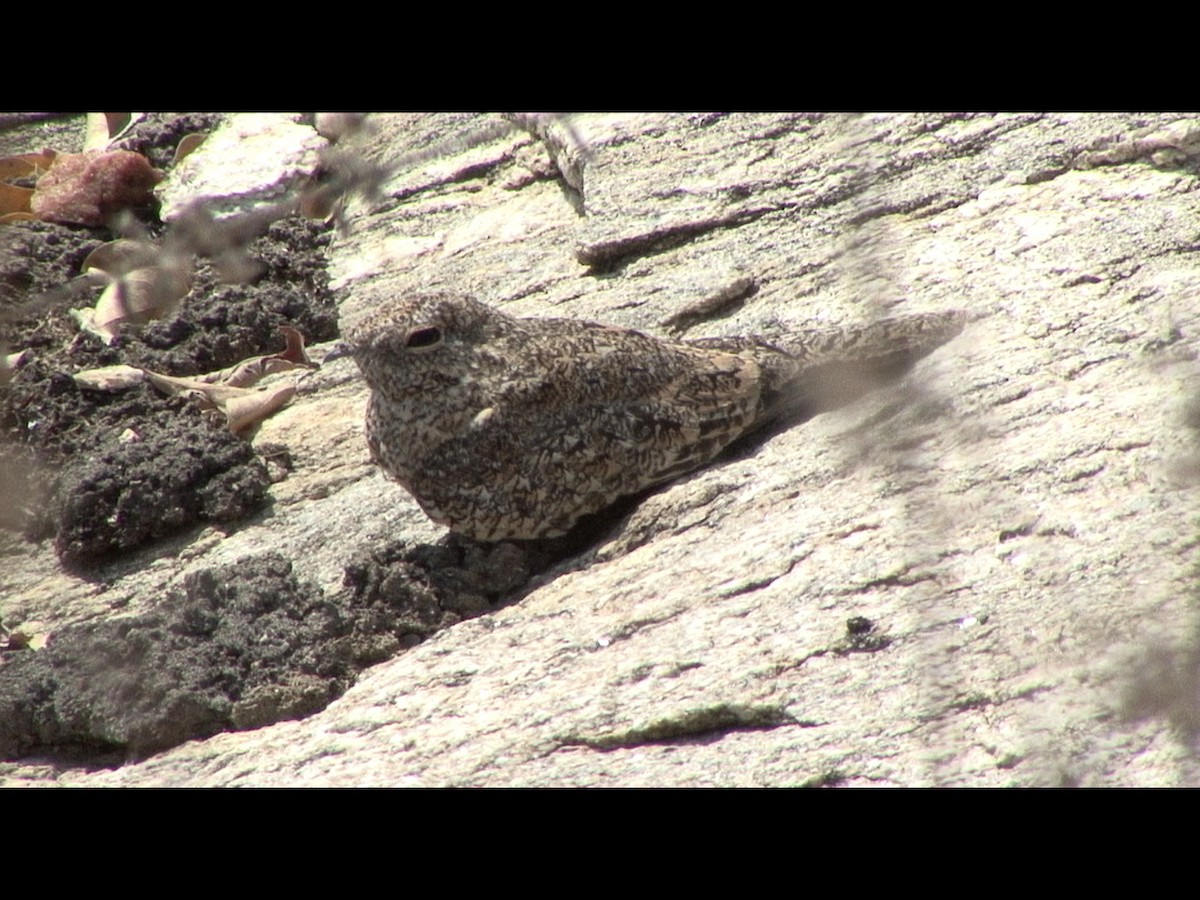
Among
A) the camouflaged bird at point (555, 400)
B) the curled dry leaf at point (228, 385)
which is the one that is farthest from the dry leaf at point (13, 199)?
the camouflaged bird at point (555, 400)

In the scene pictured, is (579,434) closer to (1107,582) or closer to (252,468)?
(252,468)

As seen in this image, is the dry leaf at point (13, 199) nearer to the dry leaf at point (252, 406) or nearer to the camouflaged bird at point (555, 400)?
the dry leaf at point (252, 406)

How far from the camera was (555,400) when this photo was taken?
4.52 meters

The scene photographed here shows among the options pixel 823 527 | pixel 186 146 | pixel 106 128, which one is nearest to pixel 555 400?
pixel 823 527

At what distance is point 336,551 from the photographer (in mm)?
4734

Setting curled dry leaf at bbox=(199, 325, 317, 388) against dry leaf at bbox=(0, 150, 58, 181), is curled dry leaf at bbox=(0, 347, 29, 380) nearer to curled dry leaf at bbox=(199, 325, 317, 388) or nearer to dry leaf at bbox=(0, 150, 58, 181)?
curled dry leaf at bbox=(199, 325, 317, 388)

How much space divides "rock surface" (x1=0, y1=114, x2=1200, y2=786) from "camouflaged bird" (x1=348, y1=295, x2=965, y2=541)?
15cm

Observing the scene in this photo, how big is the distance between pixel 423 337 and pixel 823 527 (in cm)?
161

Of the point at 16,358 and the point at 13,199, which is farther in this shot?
the point at 13,199

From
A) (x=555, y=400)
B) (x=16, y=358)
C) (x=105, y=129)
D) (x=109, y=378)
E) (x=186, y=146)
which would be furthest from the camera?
(x=105, y=129)

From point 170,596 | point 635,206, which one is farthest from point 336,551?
point 635,206

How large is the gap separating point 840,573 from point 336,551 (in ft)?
6.66

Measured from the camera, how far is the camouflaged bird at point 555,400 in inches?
173

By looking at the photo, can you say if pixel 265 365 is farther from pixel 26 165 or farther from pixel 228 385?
pixel 26 165
